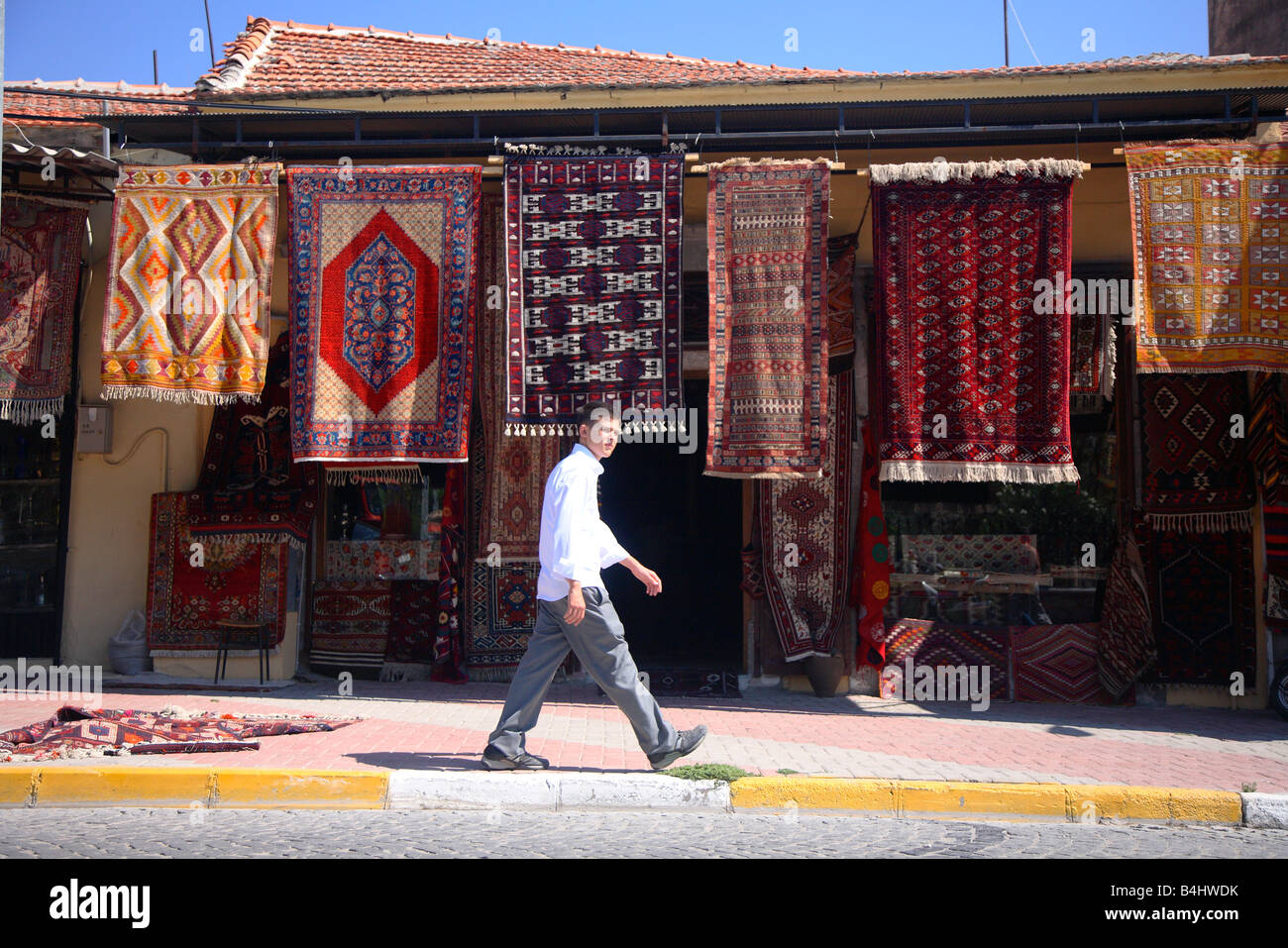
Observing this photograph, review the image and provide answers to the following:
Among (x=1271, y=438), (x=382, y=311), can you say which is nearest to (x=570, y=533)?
(x=382, y=311)

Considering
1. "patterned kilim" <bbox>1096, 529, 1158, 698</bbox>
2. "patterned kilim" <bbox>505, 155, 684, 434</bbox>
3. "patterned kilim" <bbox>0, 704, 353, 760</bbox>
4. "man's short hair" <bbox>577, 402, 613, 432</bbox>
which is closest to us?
"man's short hair" <bbox>577, 402, 613, 432</bbox>

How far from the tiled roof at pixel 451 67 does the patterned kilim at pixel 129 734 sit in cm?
484

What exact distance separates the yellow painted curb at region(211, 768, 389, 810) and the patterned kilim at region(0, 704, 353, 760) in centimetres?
75

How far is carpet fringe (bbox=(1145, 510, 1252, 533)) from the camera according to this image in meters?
8.76

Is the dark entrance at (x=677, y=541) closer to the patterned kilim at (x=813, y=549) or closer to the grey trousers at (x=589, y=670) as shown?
the patterned kilim at (x=813, y=549)

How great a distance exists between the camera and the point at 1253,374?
8.70m

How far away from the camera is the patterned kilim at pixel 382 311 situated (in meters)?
8.20

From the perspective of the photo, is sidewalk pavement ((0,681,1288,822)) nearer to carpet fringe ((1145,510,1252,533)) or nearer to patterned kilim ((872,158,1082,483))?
carpet fringe ((1145,510,1252,533))

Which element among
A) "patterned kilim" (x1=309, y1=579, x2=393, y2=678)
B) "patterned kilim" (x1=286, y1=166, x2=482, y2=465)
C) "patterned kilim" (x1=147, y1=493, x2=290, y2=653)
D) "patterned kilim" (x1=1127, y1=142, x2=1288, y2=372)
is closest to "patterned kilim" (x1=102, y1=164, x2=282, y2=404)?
"patterned kilim" (x1=286, y1=166, x2=482, y2=465)

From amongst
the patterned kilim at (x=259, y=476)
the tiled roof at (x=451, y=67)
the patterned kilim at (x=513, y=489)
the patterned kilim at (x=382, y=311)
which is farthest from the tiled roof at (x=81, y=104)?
→ the patterned kilim at (x=513, y=489)

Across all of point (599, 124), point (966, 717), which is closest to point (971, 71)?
point (599, 124)

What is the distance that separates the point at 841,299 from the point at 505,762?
5.01 meters

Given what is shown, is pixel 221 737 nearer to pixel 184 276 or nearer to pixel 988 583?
pixel 184 276

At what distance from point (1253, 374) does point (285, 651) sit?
8.24 meters
